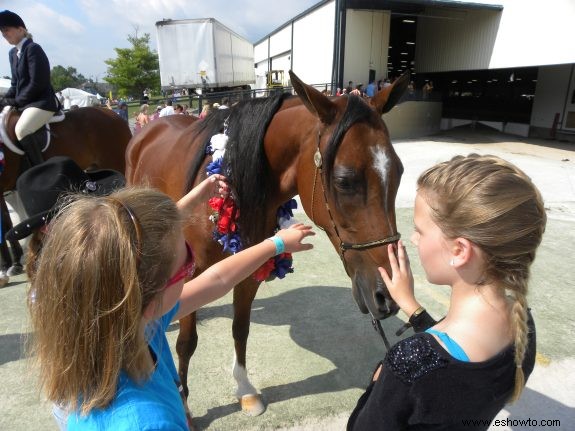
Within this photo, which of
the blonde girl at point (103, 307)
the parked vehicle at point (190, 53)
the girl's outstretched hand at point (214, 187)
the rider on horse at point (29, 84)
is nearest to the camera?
the blonde girl at point (103, 307)

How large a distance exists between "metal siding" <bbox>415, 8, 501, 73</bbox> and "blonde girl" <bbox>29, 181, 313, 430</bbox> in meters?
18.6

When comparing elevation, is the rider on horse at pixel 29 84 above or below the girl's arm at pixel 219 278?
above

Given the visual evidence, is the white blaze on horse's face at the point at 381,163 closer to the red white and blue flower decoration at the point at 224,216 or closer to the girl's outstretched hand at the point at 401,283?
the girl's outstretched hand at the point at 401,283

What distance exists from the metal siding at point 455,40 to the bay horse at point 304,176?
17.2 metres

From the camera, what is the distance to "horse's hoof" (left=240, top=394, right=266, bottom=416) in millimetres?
2350

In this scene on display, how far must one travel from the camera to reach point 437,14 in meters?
18.1

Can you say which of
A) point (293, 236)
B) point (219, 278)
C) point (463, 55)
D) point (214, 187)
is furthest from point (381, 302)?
point (463, 55)

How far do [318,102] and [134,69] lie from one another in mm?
44333

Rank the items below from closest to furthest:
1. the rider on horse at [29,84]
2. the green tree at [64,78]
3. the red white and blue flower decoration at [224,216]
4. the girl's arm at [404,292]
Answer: the girl's arm at [404,292]
the red white and blue flower decoration at [224,216]
the rider on horse at [29,84]
the green tree at [64,78]

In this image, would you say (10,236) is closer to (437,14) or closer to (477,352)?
(477,352)

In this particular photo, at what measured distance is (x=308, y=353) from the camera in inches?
115

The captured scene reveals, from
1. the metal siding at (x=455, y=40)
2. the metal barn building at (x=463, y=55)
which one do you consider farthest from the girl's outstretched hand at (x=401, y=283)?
the metal siding at (x=455, y=40)

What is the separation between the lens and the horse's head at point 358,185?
1703mm

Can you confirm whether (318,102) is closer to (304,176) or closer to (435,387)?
(304,176)
